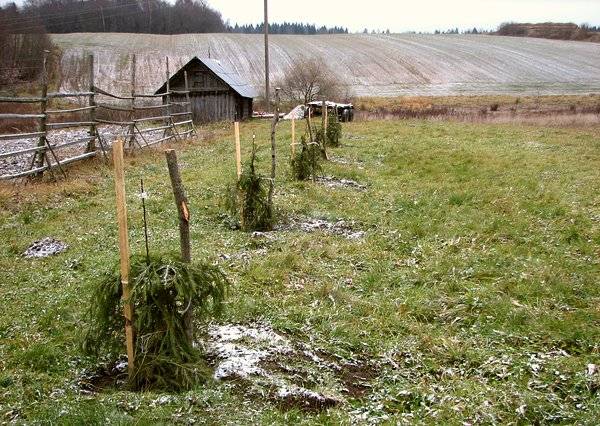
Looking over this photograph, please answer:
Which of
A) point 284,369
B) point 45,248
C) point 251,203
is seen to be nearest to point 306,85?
point 251,203

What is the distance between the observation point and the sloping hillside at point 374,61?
171 ft

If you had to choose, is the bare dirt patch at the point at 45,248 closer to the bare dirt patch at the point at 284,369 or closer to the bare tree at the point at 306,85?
the bare dirt patch at the point at 284,369

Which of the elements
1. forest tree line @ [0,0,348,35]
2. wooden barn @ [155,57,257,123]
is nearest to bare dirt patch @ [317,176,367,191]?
wooden barn @ [155,57,257,123]

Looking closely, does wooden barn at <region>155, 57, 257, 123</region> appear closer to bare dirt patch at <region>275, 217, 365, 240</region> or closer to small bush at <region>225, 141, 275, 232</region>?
bare dirt patch at <region>275, 217, 365, 240</region>

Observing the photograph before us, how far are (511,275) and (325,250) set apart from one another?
2.51 meters

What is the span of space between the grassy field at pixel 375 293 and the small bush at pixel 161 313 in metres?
0.20

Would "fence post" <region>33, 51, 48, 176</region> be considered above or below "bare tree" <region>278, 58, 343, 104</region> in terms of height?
below

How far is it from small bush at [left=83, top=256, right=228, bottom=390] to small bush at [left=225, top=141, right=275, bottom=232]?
4.41 metres

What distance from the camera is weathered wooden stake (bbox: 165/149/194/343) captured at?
12.9 ft

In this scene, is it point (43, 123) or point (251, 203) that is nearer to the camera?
point (251, 203)

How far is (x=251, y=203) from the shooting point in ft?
28.0

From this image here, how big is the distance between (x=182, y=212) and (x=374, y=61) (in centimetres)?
6427

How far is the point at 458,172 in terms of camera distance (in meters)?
13.4

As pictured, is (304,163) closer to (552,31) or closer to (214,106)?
(214,106)
